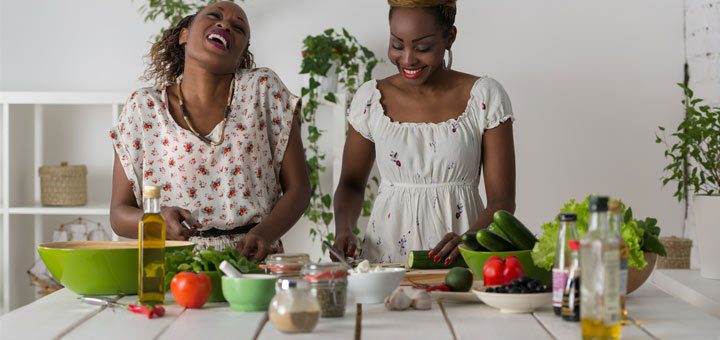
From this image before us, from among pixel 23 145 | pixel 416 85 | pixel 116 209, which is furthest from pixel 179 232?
pixel 23 145

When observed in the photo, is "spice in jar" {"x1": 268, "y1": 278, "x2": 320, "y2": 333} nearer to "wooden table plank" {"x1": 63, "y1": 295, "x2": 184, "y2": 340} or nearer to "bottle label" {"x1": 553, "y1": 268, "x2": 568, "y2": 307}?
"wooden table plank" {"x1": 63, "y1": 295, "x2": 184, "y2": 340}

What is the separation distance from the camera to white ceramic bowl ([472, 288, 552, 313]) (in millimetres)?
1919

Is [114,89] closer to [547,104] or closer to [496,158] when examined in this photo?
[547,104]

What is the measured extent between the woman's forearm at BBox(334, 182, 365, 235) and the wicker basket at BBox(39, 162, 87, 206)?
200 centimetres

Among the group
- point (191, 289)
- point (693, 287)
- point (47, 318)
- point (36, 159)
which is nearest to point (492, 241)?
point (191, 289)

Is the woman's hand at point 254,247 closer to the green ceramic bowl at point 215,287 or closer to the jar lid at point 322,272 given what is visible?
the green ceramic bowl at point 215,287

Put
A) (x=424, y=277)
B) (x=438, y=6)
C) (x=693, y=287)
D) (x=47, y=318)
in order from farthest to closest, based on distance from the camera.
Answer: (x=693, y=287) → (x=438, y=6) → (x=424, y=277) → (x=47, y=318)

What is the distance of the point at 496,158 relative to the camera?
292 centimetres

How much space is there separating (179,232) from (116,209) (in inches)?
17.3

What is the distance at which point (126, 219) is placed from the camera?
2.75 metres

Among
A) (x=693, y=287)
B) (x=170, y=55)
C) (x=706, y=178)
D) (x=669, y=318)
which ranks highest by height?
(x=170, y=55)

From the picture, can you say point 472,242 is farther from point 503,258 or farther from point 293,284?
point 293,284

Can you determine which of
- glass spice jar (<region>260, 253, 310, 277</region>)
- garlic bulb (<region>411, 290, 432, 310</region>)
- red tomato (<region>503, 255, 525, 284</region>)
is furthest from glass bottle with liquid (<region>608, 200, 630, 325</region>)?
glass spice jar (<region>260, 253, 310, 277</region>)

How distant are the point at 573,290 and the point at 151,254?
2.70 ft
